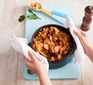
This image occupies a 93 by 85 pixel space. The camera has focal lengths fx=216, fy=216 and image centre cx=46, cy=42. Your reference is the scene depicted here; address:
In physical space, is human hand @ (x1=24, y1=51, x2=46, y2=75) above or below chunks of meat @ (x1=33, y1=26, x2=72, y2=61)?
below

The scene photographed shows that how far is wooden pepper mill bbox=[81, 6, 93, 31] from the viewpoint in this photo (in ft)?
2.34

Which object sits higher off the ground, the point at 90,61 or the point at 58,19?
the point at 58,19

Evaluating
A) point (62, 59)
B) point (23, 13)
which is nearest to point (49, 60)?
point (62, 59)

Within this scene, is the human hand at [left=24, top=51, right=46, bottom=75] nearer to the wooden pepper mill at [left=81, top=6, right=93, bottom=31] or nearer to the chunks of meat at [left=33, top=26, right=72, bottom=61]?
the chunks of meat at [left=33, top=26, right=72, bottom=61]

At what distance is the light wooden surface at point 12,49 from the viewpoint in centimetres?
68

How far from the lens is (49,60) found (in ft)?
2.11

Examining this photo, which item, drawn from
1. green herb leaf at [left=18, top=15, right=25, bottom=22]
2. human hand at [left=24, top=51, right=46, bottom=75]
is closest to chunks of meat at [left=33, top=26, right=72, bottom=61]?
human hand at [left=24, top=51, right=46, bottom=75]

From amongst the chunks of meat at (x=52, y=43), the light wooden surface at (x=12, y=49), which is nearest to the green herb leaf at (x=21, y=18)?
the light wooden surface at (x=12, y=49)

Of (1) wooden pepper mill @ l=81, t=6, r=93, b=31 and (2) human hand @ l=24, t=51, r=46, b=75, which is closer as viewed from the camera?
(2) human hand @ l=24, t=51, r=46, b=75

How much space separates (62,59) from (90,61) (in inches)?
5.3

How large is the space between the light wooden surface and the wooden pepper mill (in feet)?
0.10

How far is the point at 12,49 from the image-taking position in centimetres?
75

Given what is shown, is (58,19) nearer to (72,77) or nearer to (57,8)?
(57,8)

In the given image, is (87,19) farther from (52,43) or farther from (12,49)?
(12,49)
